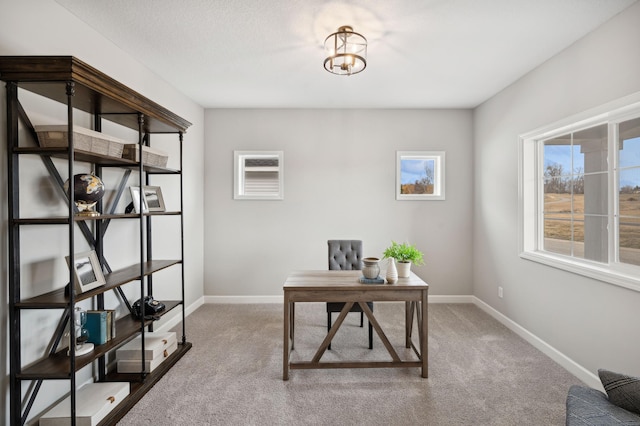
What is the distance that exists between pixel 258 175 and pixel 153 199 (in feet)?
5.85

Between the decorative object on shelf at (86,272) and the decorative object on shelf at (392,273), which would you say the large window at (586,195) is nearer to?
the decorative object on shelf at (392,273)

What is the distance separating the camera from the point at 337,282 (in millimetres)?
2613

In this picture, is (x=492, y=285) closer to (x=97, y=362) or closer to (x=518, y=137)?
(x=518, y=137)

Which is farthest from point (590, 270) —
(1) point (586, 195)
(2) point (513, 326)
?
(2) point (513, 326)

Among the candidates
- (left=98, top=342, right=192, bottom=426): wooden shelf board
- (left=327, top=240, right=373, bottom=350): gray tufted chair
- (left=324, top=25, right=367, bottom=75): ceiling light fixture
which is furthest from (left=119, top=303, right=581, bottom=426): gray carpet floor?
(left=324, top=25, right=367, bottom=75): ceiling light fixture

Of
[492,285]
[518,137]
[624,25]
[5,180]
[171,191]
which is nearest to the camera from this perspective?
[5,180]

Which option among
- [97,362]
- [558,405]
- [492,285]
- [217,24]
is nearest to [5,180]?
[97,362]

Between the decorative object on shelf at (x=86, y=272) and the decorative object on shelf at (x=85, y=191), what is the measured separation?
0.95 ft

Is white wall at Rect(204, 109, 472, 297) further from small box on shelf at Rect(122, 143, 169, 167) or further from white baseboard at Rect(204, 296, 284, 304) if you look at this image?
small box on shelf at Rect(122, 143, 169, 167)

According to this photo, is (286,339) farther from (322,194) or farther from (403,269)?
(322,194)

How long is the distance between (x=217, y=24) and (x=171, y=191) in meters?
1.91

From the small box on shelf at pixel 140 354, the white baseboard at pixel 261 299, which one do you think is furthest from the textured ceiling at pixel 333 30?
the white baseboard at pixel 261 299

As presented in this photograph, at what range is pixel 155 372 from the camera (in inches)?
100

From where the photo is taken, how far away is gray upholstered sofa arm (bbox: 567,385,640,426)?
46.8 inches
